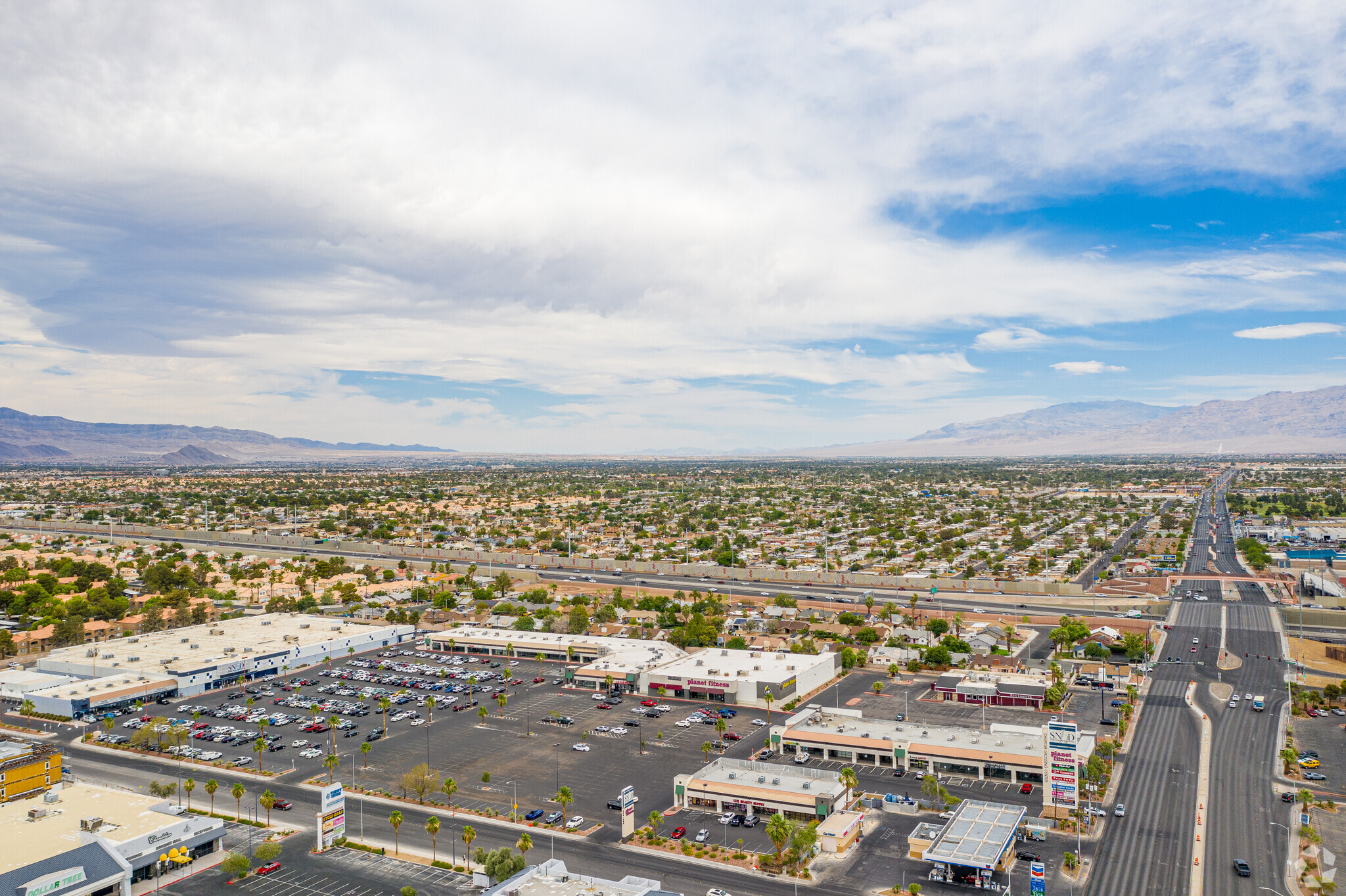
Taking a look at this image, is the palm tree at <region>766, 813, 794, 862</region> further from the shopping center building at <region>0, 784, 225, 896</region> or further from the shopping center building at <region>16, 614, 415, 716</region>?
the shopping center building at <region>16, 614, 415, 716</region>

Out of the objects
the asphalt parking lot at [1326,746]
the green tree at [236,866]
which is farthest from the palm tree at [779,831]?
the asphalt parking lot at [1326,746]

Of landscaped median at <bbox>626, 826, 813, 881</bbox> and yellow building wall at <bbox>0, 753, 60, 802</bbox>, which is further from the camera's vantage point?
yellow building wall at <bbox>0, 753, 60, 802</bbox>

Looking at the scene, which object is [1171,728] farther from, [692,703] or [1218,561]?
[1218,561]

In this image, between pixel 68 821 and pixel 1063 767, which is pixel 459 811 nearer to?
pixel 68 821

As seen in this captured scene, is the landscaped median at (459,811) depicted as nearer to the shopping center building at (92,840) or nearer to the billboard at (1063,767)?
the shopping center building at (92,840)

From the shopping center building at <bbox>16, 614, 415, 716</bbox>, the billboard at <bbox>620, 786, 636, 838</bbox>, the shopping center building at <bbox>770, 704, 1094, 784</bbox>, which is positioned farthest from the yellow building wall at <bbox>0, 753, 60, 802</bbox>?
the shopping center building at <bbox>770, 704, 1094, 784</bbox>

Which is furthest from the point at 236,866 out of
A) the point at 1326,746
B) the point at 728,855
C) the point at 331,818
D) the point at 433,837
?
the point at 1326,746
